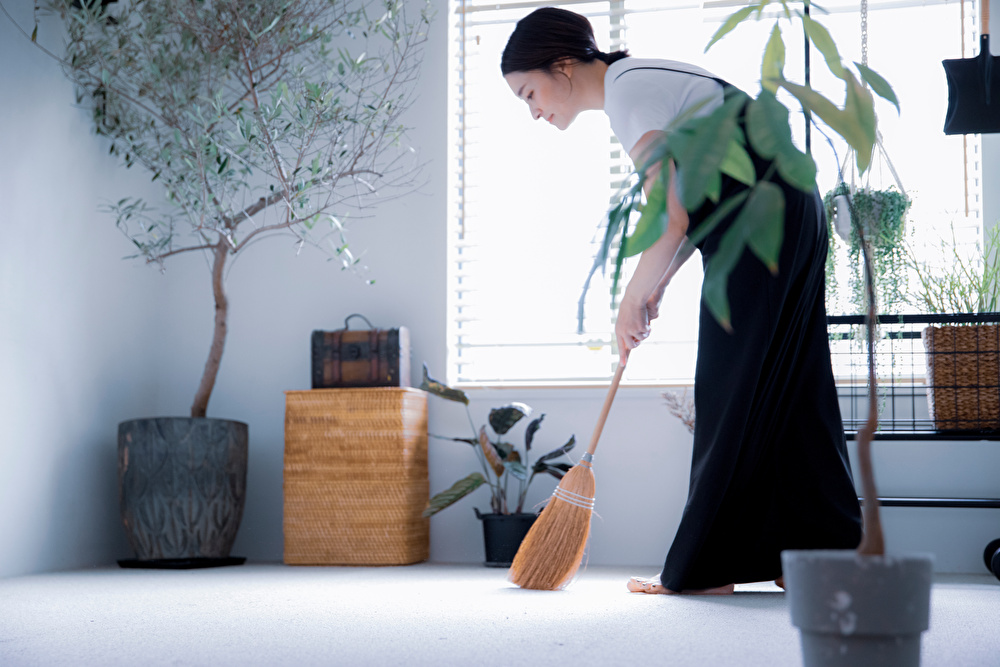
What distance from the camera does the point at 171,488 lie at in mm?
3041

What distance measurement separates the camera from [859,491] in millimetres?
3053

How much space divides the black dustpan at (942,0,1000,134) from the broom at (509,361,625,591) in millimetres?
1460

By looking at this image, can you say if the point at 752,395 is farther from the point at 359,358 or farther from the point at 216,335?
the point at 216,335

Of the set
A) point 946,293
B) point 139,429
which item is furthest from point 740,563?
point 139,429

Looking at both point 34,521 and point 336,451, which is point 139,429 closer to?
point 34,521

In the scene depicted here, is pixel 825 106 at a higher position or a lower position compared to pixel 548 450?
higher

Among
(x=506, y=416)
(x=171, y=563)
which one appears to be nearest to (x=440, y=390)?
(x=506, y=416)

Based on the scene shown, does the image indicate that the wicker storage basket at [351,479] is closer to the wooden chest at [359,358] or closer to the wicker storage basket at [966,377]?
the wooden chest at [359,358]

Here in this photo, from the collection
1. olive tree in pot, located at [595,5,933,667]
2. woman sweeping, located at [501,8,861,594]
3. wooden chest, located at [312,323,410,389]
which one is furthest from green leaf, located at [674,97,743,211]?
wooden chest, located at [312,323,410,389]

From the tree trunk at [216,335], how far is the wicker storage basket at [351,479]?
31 cm

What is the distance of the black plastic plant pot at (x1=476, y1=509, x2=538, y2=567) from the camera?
3080mm

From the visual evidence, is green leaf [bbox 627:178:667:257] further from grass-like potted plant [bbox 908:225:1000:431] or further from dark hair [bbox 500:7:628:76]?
grass-like potted plant [bbox 908:225:1000:431]

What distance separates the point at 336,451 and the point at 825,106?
8.28 feet

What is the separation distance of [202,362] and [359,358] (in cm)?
79
